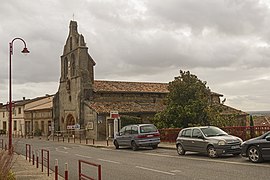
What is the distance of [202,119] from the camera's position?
31.0 m

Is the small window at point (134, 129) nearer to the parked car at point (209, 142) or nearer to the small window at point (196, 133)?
the parked car at point (209, 142)

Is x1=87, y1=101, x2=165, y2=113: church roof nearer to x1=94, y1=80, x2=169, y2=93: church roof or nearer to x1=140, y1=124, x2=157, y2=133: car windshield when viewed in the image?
x1=94, y1=80, x2=169, y2=93: church roof

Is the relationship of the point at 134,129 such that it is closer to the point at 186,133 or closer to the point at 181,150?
the point at 181,150

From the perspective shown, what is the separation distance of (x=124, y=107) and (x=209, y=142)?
28115 millimetres

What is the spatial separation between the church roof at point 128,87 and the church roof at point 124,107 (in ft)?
7.32

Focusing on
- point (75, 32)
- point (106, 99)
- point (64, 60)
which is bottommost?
point (106, 99)

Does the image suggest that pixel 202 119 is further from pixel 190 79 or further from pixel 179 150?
pixel 179 150

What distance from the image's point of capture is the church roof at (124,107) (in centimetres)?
4288

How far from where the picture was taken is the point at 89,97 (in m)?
46.2

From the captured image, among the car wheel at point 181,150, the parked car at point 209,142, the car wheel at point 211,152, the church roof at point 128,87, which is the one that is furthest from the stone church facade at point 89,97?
the car wheel at point 211,152

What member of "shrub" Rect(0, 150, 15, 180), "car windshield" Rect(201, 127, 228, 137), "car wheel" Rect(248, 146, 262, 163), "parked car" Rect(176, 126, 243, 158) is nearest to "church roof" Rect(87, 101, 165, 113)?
"parked car" Rect(176, 126, 243, 158)

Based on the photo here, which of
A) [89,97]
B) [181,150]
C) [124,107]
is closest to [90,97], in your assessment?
[89,97]

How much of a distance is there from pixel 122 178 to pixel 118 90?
1419 inches

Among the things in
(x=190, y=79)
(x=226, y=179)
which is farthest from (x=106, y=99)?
(x=226, y=179)
